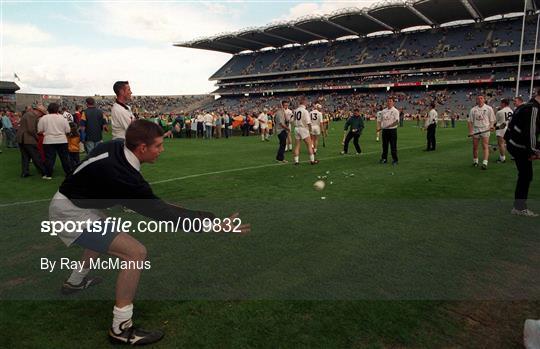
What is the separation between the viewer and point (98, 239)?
3078 millimetres

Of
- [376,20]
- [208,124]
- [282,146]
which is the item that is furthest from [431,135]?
[376,20]

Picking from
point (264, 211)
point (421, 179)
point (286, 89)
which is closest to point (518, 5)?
point (286, 89)

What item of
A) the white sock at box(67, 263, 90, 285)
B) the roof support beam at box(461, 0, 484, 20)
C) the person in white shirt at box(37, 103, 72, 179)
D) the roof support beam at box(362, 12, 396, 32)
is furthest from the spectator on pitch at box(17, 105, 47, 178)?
the roof support beam at box(461, 0, 484, 20)

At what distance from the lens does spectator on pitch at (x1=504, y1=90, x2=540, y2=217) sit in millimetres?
6156

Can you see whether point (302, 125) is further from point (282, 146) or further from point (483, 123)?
point (483, 123)

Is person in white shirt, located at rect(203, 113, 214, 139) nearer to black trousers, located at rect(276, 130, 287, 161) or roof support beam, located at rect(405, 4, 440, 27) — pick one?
black trousers, located at rect(276, 130, 287, 161)

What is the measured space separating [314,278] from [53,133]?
8.94 metres

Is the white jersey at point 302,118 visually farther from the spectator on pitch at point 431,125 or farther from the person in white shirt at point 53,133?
the person in white shirt at point 53,133

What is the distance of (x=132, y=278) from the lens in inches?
118

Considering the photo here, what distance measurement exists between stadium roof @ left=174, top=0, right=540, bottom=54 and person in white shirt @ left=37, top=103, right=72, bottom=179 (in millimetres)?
50833

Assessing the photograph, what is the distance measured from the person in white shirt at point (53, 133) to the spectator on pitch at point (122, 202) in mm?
7987

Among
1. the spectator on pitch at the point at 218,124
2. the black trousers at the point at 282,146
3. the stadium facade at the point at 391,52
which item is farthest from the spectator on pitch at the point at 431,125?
the stadium facade at the point at 391,52

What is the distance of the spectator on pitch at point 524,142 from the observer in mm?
6156

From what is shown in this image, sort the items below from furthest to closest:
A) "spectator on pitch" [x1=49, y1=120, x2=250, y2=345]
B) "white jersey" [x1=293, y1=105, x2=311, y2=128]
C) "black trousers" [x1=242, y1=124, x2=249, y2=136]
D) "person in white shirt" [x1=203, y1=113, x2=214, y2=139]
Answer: "black trousers" [x1=242, y1=124, x2=249, y2=136]
"person in white shirt" [x1=203, y1=113, x2=214, y2=139]
"white jersey" [x1=293, y1=105, x2=311, y2=128]
"spectator on pitch" [x1=49, y1=120, x2=250, y2=345]
